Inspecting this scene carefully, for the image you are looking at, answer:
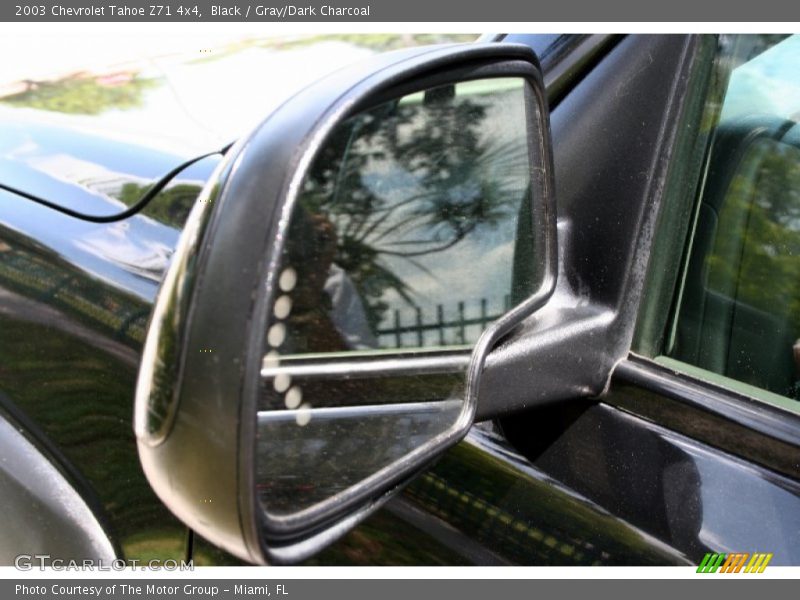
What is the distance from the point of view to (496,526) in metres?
1.43

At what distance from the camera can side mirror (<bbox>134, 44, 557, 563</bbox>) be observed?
1.01 m

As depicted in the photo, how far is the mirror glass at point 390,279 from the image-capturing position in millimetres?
1136

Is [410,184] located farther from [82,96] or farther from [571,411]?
[82,96]

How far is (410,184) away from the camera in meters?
1.33

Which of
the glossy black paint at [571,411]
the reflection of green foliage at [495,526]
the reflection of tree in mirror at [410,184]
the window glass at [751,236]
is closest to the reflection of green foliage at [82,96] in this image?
the glossy black paint at [571,411]

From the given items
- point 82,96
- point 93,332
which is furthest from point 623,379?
point 82,96

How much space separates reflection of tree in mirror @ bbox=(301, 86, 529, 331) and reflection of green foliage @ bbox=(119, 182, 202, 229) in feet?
1.55

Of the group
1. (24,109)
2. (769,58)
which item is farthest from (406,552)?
(24,109)

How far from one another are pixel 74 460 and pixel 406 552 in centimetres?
69

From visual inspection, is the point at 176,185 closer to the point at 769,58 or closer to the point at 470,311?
the point at 470,311

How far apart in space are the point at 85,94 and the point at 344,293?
118 cm

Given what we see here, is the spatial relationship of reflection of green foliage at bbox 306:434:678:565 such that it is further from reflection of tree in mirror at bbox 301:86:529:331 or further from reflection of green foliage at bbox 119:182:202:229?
reflection of green foliage at bbox 119:182:202:229

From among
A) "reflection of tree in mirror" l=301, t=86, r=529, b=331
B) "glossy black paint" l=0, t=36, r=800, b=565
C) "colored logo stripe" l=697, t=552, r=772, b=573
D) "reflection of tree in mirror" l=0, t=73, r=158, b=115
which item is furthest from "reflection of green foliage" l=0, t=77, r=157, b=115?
"colored logo stripe" l=697, t=552, r=772, b=573

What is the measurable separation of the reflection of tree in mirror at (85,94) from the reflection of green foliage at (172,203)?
1.39ft
